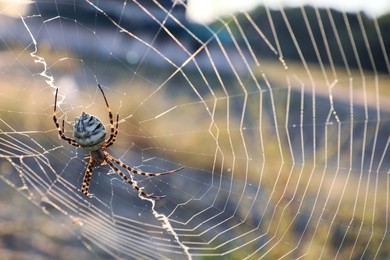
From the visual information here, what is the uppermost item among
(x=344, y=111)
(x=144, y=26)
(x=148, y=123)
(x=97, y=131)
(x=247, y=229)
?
(x=144, y=26)

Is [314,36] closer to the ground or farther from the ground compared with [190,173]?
farther from the ground

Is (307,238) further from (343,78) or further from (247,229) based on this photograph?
(343,78)

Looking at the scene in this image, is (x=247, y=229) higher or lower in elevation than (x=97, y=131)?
lower

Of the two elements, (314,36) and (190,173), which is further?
(314,36)

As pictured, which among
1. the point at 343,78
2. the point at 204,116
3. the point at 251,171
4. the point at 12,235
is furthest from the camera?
the point at 343,78

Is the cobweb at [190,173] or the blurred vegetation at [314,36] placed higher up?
the blurred vegetation at [314,36]

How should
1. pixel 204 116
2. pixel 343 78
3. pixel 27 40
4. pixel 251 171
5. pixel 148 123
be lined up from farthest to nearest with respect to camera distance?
pixel 343 78 < pixel 27 40 < pixel 204 116 < pixel 148 123 < pixel 251 171

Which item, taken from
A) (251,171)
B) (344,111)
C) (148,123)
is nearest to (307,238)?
(251,171)

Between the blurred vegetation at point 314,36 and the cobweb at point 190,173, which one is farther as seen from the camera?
the blurred vegetation at point 314,36

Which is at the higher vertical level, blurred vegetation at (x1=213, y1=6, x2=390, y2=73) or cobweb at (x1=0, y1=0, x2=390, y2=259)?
blurred vegetation at (x1=213, y1=6, x2=390, y2=73)

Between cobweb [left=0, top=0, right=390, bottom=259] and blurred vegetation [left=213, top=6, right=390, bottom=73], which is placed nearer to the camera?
cobweb [left=0, top=0, right=390, bottom=259]

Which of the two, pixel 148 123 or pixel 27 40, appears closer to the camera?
pixel 148 123
